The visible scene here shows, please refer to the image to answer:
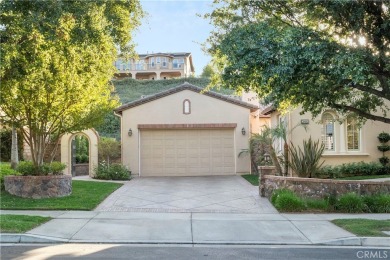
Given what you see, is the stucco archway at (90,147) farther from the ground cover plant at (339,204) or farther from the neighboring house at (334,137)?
the ground cover plant at (339,204)

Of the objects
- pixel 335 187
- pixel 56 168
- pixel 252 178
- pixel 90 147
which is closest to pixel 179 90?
pixel 90 147

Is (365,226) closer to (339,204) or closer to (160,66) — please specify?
(339,204)

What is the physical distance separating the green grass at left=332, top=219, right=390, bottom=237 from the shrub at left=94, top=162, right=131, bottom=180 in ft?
38.6

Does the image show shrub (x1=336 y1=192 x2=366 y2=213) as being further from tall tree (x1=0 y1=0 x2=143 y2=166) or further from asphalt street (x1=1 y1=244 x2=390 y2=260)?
tall tree (x1=0 y1=0 x2=143 y2=166)

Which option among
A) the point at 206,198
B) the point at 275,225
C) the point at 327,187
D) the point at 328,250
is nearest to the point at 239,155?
the point at 206,198

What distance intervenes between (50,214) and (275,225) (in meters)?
5.78

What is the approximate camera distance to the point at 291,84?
30.8 ft

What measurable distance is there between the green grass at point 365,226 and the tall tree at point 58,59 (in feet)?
26.7

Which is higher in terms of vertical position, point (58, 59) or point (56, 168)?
point (58, 59)

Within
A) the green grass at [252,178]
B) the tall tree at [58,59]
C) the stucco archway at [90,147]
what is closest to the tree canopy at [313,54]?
the tall tree at [58,59]

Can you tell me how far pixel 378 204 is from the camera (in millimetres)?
11414

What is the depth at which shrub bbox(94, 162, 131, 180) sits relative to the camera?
19516 mm

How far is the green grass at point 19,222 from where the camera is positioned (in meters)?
8.43

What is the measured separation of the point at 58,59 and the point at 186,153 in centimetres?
974
